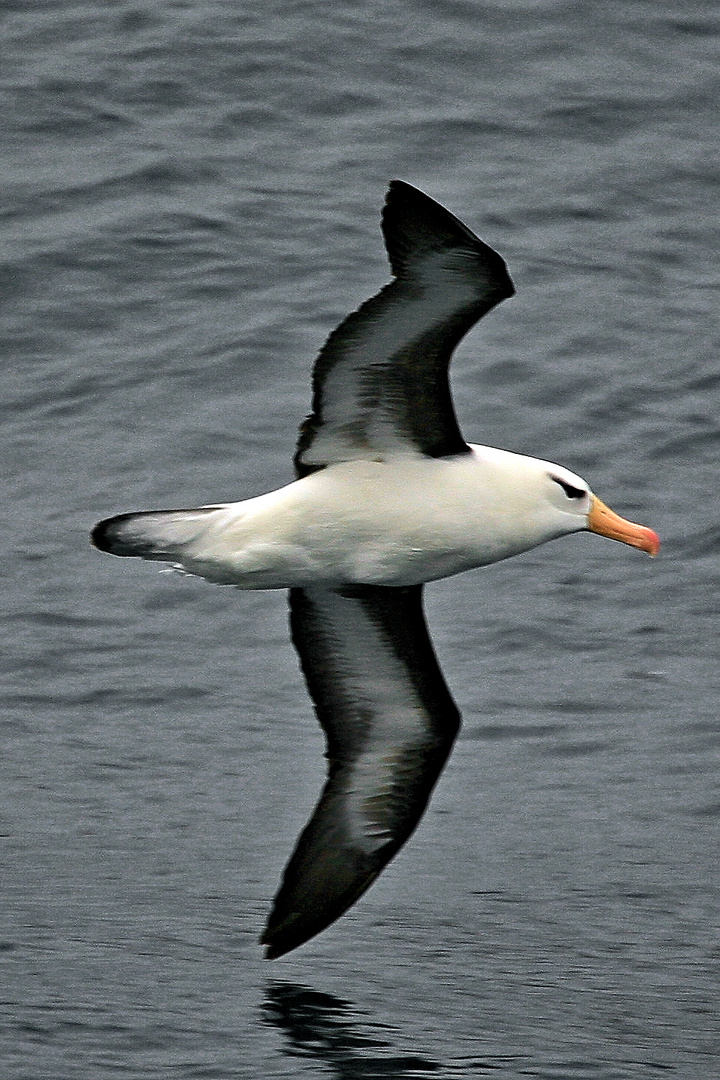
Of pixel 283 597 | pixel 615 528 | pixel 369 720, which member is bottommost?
pixel 283 597

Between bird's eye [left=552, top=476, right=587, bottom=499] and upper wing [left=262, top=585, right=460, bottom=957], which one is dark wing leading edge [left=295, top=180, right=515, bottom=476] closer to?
bird's eye [left=552, top=476, right=587, bottom=499]

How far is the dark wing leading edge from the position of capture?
8820 millimetres

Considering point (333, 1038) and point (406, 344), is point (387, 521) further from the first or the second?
point (333, 1038)

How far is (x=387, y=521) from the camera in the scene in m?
9.60

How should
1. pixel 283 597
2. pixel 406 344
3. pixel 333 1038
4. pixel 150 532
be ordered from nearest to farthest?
pixel 406 344 < pixel 150 532 < pixel 333 1038 < pixel 283 597

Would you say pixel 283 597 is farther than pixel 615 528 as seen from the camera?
Yes

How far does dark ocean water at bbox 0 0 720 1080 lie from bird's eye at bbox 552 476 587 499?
8.35 feet

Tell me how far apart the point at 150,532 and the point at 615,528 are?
2.10 metres

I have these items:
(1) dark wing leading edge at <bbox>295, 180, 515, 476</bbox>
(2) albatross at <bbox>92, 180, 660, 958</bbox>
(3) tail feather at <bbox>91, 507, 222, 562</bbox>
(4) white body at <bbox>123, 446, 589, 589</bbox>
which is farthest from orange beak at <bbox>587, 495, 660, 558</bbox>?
(3) tail feather at <bbox>91, 507, 222, 562</bbox>

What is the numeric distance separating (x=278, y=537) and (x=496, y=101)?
9.57 metres

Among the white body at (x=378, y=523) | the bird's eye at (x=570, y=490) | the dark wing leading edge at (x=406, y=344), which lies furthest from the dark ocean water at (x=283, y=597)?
the dark wing leading edge at (x=406, y=344)

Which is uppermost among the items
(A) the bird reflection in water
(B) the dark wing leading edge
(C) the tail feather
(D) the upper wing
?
(B) the dark wing leading edge

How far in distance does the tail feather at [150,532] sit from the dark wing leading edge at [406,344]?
23.7 inches

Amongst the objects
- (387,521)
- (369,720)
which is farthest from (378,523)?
(369,720)
